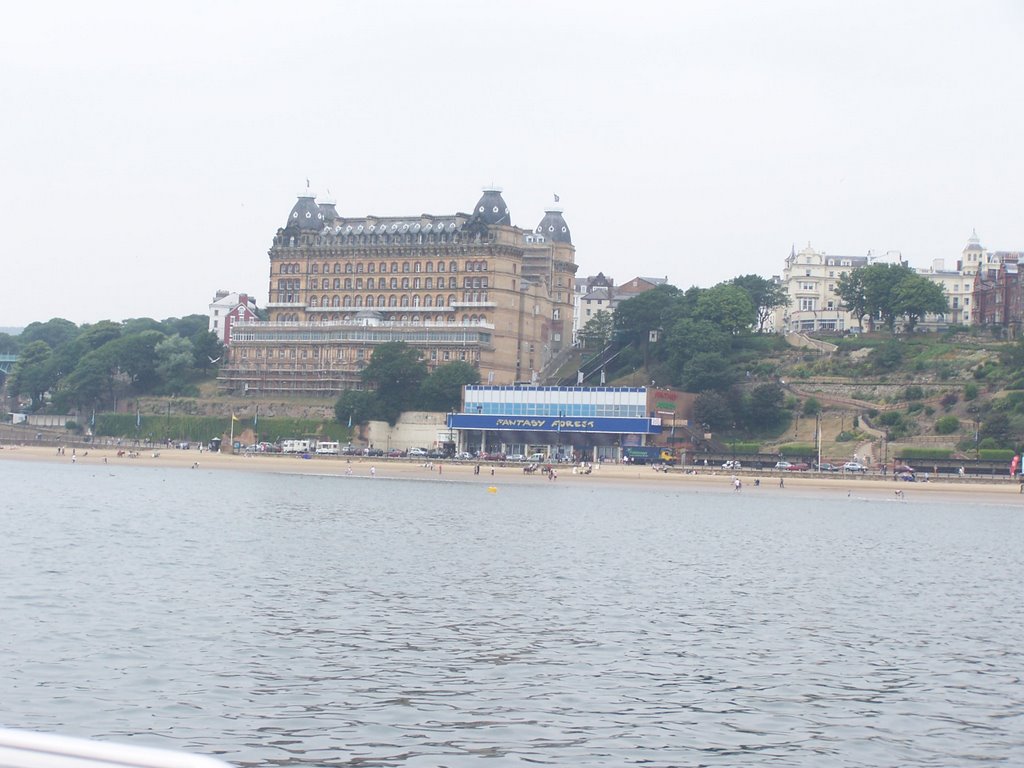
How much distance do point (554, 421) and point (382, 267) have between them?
4030 cm

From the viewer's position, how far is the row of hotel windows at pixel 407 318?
15575 cm

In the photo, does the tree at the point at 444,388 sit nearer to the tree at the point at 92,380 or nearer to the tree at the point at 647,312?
the tree at the point at 647,312

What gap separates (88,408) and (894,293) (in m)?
93.1

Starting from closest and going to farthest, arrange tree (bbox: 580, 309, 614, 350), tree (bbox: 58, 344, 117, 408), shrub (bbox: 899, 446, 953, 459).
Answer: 1. shrub (bbox: 899, 446, 953, 459)
2. tree (bbox: 58, 344, 117, 408)
3. tree (bbox: 580, 309, 614, 350)

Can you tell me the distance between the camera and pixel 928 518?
7850 cm

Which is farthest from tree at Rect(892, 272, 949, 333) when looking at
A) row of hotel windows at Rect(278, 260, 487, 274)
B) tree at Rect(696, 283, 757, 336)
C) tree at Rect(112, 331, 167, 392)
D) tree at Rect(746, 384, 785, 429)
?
tree at Rect(112, 331, 167, 392)

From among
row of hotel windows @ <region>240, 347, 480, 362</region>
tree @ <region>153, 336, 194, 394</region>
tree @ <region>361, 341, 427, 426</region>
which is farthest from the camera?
tree @ <region>153, 336, 194, 394</region>

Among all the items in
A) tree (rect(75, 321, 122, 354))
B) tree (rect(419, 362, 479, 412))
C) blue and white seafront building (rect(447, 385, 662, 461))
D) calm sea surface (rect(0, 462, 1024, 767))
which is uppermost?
tree (rect(75, 321, 122, 354))

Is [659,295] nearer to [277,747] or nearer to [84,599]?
[84,599]

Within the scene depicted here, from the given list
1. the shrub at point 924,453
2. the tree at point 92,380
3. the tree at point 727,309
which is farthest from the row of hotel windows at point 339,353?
the shrub at point 924,453

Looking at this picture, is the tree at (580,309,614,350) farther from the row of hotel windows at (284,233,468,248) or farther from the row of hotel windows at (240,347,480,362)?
the row of hotel windows at (240,347,480,362)

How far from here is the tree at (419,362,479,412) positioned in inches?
5487

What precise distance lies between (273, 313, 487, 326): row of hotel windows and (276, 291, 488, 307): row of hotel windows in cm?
150

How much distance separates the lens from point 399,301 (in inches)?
6432
